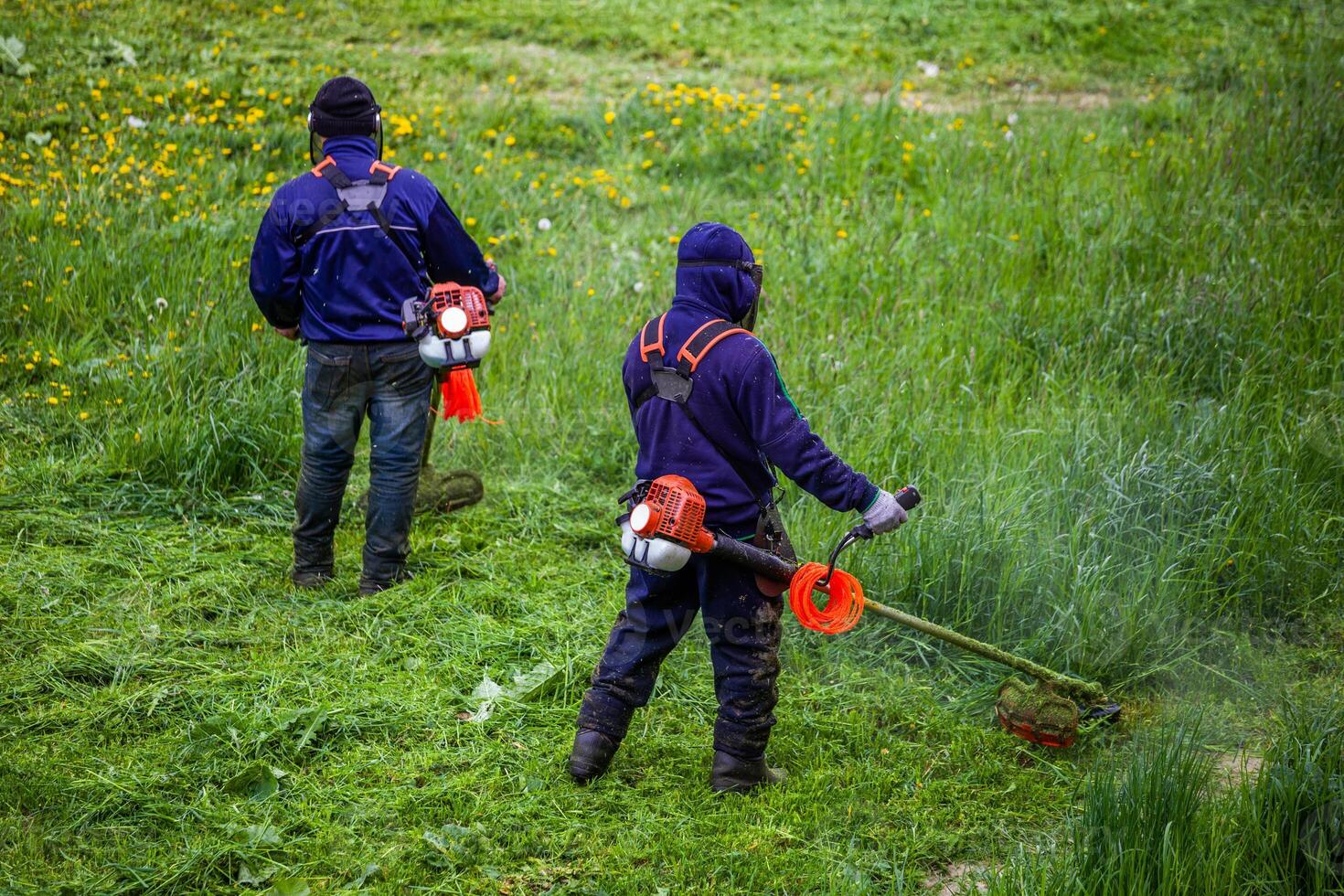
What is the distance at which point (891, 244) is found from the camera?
747cm

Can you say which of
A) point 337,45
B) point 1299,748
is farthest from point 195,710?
point 337,45

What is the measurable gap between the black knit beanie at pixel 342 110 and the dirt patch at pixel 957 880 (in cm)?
342

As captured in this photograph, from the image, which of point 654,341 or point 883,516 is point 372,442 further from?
point 883,516

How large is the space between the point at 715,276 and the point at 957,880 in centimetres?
195

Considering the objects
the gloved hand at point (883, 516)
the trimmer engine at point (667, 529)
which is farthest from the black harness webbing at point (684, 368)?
the gloved hand at point (883, 516)

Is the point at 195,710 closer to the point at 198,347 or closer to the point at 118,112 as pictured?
the point at 198,347

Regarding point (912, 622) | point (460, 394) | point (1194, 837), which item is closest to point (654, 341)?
point (912, 622)

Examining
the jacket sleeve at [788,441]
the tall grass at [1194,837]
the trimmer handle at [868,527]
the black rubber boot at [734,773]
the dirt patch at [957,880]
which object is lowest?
the dirt patch at [957,880]

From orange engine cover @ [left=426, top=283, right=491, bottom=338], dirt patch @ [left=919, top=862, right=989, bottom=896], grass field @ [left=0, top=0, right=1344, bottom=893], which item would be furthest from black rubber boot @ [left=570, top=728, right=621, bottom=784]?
orange engine cover @ [left=426, top=283, right=491, bottom=338]

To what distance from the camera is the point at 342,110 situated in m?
4.60

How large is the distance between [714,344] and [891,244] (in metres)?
4.22

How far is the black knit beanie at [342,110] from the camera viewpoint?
459 centimetres

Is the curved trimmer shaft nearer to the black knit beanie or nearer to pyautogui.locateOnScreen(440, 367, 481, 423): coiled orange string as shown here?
pyautogui.locateOnScreen(440, 367, 481, 423): coiled orange string

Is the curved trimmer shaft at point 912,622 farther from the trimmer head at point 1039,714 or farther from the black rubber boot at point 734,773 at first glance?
the black rubber boot at point 734,773
